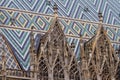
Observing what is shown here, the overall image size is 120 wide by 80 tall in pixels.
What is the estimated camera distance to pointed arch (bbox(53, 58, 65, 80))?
22.4 metres

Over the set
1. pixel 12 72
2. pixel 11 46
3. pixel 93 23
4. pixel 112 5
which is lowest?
pixel 12 72

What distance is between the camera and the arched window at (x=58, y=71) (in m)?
22.4

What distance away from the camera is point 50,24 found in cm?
2509

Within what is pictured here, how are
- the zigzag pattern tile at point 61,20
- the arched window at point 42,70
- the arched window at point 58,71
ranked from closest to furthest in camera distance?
the arched window at point 42,70 → the arched window at point 58,71 → the zigzag pattern tile at point 61,20

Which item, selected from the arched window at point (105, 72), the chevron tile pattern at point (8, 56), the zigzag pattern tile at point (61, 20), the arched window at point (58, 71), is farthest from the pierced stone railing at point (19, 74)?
the arched window at point (105, 72)

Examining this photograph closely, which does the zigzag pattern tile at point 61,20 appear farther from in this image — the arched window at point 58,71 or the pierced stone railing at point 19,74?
the arched window at point 58,71

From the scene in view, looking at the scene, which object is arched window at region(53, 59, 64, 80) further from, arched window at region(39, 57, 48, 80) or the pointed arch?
arched window at region(39, 57, 48, 80)

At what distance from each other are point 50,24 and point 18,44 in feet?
7.39

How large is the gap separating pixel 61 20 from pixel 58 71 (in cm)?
522

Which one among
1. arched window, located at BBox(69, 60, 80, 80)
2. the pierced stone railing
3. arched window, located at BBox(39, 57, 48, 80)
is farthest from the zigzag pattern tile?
arched window, located at BBox(69, 60, 80, 80)

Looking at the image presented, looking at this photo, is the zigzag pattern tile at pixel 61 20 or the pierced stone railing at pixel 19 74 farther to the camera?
the zigzag pattern tile at pixel 61 20

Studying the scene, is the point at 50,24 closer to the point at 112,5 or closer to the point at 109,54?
the point at 109,54

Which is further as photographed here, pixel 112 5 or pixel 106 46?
pixel 112 5

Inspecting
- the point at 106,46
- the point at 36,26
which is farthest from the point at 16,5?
the point at 106,46
